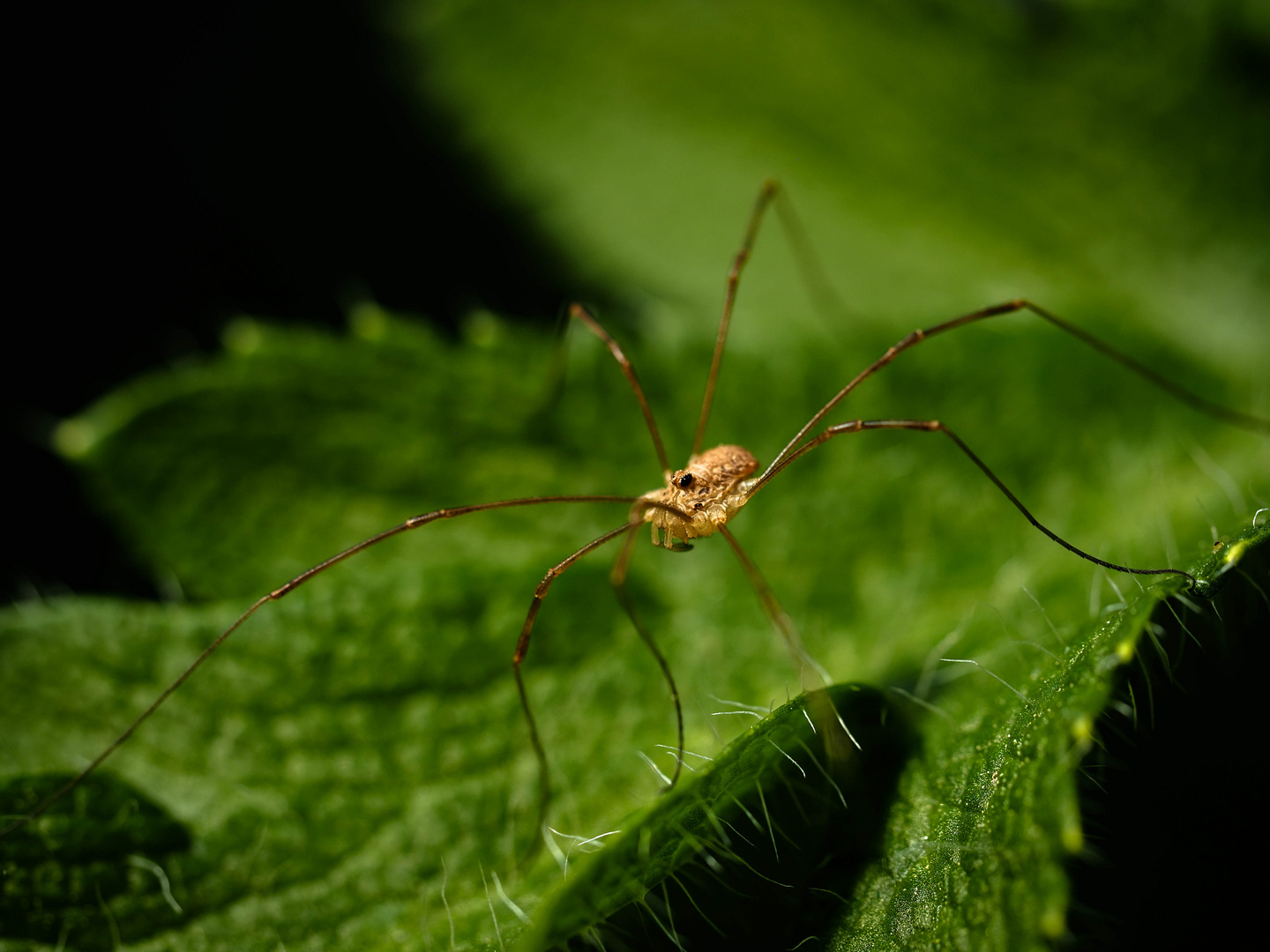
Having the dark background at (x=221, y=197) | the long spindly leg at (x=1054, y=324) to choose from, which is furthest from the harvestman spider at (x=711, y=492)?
the dark background at (x=221, y=197)

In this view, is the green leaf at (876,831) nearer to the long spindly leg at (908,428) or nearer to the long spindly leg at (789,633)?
the long spindly leg at (789,633)

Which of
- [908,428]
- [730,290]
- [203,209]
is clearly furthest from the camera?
[203,209]

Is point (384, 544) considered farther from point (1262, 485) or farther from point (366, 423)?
point (1262, 485)

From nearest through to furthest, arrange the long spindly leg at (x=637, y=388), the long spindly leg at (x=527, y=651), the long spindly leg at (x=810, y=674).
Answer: the long spindly leg at (x=810, y=674)
the long spindly leg at (x=527, y=651)
the long spindly leg at (x=637, y=388)

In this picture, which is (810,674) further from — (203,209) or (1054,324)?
(203,209)

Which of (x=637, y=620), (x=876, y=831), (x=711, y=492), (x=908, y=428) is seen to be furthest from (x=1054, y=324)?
(x=876, y=831)

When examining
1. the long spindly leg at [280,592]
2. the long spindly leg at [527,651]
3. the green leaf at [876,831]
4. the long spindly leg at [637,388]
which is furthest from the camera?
the long spindly leg at [637,388]

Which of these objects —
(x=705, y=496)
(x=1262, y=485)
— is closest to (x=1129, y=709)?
(x=1262, y=485)
